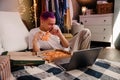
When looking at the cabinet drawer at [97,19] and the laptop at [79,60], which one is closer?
the laptop at [79,60]

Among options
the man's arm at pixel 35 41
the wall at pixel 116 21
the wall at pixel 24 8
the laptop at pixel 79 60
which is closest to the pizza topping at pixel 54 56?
the laptop at pixel 79 60

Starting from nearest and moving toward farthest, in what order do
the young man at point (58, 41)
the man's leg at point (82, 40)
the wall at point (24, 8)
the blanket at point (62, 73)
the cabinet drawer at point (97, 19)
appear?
the blanket at point (62, 73) < the young man at point (58, 41) < the man's leg at point (82, 40) < the wall at point (24, 8) < the cabinet drawer at point (97, 19)

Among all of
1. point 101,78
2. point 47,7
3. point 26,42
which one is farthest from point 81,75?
point 47,7

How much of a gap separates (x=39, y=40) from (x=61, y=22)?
34.3 inches

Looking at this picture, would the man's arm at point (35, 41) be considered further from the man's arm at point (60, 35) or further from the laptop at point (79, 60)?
the laptop at point (79, 60)

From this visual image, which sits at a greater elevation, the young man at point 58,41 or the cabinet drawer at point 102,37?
the young man at point 58,41

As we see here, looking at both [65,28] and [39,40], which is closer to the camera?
[39,40]

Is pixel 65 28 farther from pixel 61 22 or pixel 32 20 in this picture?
pixel 32 20

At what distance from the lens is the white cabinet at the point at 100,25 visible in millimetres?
3375

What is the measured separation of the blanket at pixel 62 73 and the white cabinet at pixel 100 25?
2.48m

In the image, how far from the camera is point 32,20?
212 centimetres

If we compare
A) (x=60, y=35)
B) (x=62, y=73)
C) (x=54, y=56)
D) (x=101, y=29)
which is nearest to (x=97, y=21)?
(x=101, y=29)

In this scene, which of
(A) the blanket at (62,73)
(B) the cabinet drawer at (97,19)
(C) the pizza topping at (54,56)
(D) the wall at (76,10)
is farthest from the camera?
(D) the wall at (76,10)

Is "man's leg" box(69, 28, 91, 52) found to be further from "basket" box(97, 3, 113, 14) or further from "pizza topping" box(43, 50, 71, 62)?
"basket" box(97, 3, 113, 14)
